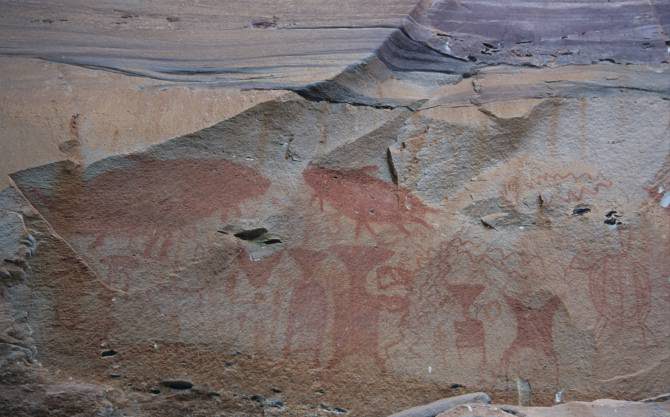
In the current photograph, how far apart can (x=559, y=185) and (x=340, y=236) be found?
1.01 metres

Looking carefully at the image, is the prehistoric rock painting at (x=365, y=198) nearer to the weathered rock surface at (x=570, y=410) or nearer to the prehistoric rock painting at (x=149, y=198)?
the prehistoric rock painting at (x=149, y=198)

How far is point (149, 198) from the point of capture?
3045mm

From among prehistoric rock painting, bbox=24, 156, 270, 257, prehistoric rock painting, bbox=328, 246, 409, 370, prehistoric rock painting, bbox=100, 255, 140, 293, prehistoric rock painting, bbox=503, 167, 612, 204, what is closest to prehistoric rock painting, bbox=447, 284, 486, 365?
prehistoric rock painting, bbox=328, 246, 409, 370

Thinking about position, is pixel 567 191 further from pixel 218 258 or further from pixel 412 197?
pixel 218 258

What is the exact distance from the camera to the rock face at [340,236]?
9.55ft

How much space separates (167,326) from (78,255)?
1.51ft

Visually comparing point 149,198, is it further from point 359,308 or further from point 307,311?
point 359,308

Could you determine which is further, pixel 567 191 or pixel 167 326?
pixel 567 191

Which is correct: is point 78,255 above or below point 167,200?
below

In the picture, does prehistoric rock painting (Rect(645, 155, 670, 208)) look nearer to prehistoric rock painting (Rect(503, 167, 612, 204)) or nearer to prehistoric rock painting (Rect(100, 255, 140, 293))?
prehistoric rock painting (Rect(503, 167, 612, 204))

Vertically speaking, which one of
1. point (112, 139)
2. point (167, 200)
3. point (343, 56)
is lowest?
point (167, 200)

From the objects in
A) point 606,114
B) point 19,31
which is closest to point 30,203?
point 19,31

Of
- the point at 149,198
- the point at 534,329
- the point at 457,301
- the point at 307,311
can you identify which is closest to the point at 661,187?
the point at 534,329

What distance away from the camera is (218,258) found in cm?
304
